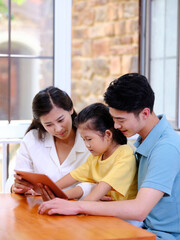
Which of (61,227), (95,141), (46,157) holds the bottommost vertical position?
(61,227)

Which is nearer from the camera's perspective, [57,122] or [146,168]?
[146,168]

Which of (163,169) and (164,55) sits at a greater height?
(164,55)

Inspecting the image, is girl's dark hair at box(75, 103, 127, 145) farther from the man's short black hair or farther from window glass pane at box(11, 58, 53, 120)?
window glass pane at box(11, 58, 53, 120)

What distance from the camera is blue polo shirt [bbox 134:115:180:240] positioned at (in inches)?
68.2

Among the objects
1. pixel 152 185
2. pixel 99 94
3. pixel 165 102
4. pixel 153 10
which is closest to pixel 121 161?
pixel 152 185

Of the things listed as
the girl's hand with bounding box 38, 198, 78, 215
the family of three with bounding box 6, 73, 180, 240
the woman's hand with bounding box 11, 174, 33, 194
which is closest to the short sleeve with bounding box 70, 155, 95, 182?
the family of three with bounding box 6, 73, 180, 240

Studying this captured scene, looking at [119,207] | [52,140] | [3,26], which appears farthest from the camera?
[3,26]

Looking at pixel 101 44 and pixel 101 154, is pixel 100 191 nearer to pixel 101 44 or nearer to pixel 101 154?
pixel 101 154

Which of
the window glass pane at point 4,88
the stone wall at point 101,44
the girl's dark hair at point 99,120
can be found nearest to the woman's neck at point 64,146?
the girl's dark hair at point 99,120

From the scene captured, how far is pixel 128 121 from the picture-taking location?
6.08 ft

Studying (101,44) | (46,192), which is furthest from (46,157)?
(101,44)

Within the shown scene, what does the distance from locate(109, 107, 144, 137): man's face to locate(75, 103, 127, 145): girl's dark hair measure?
24cm

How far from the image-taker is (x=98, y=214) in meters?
1.71

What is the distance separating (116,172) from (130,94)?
34cm
